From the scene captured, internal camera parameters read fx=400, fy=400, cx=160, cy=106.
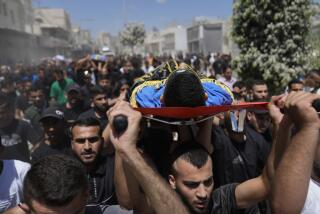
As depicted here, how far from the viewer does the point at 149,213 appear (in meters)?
2.13

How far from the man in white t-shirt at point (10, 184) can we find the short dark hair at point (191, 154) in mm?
1375

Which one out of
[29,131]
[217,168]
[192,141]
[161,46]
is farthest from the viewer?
[161,46]

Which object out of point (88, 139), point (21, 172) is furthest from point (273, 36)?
point (21, 172)

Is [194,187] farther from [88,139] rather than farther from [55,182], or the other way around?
[88,139]

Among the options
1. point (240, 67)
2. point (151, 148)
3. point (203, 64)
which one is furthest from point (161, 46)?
point (151, 148)

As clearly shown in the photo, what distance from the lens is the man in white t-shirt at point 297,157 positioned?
68.2 inches

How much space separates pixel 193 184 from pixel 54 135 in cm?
244

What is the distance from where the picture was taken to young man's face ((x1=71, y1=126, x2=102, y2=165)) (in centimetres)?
337

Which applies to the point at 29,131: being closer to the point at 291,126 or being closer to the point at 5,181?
the point at 5,181

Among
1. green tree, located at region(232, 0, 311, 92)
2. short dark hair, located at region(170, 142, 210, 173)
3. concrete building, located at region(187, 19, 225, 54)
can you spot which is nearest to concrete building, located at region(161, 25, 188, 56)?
concrete building, located at region(187, 19, 225, 54)

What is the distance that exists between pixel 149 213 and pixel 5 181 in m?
1.43

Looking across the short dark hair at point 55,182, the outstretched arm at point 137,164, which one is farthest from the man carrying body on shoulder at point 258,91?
the outstretched arm at point 137,164

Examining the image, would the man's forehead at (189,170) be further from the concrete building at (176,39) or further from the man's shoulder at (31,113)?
the concrete building at (176,39)

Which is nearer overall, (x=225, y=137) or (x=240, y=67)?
(x=225, y=137)
